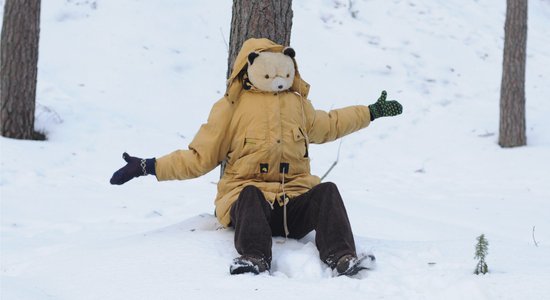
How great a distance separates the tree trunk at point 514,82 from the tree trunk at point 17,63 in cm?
578

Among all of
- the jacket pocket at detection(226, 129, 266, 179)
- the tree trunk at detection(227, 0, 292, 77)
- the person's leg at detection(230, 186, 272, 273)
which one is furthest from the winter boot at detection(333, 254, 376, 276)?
the tree trunk at detection(227, 0, 292, 77)

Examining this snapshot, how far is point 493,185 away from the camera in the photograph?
7453 millimetres

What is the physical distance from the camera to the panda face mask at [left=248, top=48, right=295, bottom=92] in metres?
3.72

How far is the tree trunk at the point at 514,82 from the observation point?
8383 millimetres

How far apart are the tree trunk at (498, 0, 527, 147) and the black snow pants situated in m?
5.51

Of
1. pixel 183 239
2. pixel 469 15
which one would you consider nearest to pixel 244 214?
pixel 183 239

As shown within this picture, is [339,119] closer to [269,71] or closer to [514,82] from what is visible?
[269,71]

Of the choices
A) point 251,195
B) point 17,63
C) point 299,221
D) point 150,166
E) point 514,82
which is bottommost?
point 299,221

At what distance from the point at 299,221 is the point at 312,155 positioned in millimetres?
4990

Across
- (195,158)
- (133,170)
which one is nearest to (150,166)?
(133,170)

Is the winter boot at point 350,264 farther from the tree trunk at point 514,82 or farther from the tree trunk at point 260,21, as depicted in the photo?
the tree trunk at point 514,82

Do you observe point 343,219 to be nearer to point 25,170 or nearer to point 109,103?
point 25,170

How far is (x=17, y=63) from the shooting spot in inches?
295

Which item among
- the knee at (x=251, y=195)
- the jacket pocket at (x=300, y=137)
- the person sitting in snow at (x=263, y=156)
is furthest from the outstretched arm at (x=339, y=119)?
the knee at (x=251, y=195)
